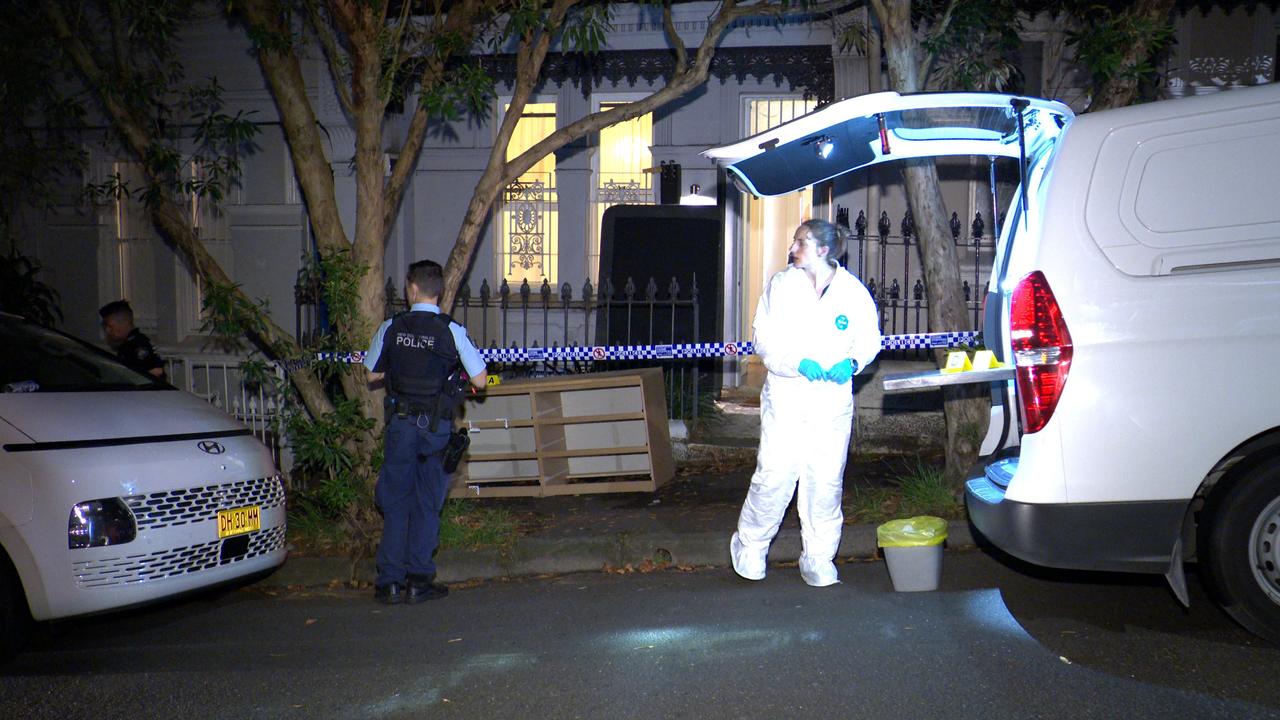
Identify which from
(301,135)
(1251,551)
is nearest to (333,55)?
(301,135)

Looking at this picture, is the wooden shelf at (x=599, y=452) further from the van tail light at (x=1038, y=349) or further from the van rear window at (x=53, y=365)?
the van tail light at (x=1038, y=349)

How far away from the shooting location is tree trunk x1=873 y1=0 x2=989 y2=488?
7.09 metres

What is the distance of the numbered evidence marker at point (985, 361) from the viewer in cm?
525

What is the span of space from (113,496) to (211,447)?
0.63 m

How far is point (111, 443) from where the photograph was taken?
17.7 ft

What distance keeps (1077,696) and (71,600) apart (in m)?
4.28

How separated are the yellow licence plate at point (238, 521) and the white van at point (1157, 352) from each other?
3.65 m

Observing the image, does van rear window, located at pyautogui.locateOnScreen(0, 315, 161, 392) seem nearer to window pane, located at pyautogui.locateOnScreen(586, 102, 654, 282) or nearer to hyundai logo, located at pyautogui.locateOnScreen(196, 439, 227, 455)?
hyundai logo, located at pyautogui.locateOnScreen(196, 439, 227, 455)

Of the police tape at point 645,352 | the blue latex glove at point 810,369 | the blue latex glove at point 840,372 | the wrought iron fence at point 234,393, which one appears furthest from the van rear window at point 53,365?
the blue latex glove at point 840,372

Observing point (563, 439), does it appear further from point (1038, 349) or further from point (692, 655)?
point (1038, 349)

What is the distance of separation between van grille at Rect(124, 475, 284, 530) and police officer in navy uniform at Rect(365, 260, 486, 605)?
0.60 meters

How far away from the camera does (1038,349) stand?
457cm

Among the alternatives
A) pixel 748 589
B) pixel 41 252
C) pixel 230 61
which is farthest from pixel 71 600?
pixel 41 252

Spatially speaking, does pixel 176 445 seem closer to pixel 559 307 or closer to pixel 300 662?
pixel 300 662
